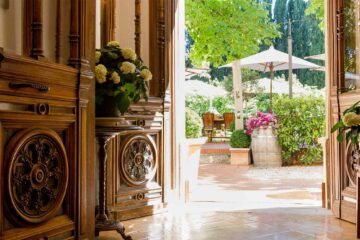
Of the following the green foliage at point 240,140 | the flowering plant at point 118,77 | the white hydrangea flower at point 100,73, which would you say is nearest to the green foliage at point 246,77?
the green foliage at point 240,140

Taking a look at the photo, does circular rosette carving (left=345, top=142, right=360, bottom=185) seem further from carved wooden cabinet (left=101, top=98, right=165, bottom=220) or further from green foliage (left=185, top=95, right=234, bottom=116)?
green foliage (left=185, top=95, right=234, bottom=116)

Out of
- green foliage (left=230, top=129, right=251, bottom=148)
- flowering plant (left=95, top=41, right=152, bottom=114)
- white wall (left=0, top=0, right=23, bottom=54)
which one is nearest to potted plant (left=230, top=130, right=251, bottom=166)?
green foliage (left=230, top=129, right=251, bottom=148)

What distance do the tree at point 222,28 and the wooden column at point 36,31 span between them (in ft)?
21.3

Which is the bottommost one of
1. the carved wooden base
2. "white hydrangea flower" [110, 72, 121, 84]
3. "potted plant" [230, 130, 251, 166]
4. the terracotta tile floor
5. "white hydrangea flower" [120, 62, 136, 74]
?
the terracotta tile floor

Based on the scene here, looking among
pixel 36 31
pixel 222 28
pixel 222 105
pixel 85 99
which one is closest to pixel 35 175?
pixel 85 99

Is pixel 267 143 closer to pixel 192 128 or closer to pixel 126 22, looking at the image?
pixel 192 128

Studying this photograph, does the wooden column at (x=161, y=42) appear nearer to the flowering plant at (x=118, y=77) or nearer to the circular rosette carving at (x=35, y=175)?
the flowering plant at (x=118, y=77)

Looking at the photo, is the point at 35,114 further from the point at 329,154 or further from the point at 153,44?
the point at 329,154

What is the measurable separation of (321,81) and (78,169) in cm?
1787

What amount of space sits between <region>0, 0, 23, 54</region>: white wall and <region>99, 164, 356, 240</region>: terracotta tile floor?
1.46 metres

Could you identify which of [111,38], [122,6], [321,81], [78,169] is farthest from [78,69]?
[321,81]

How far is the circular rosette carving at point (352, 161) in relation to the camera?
347 cm

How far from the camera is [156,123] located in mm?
3953

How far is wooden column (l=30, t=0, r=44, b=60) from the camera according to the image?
92.8 inches
